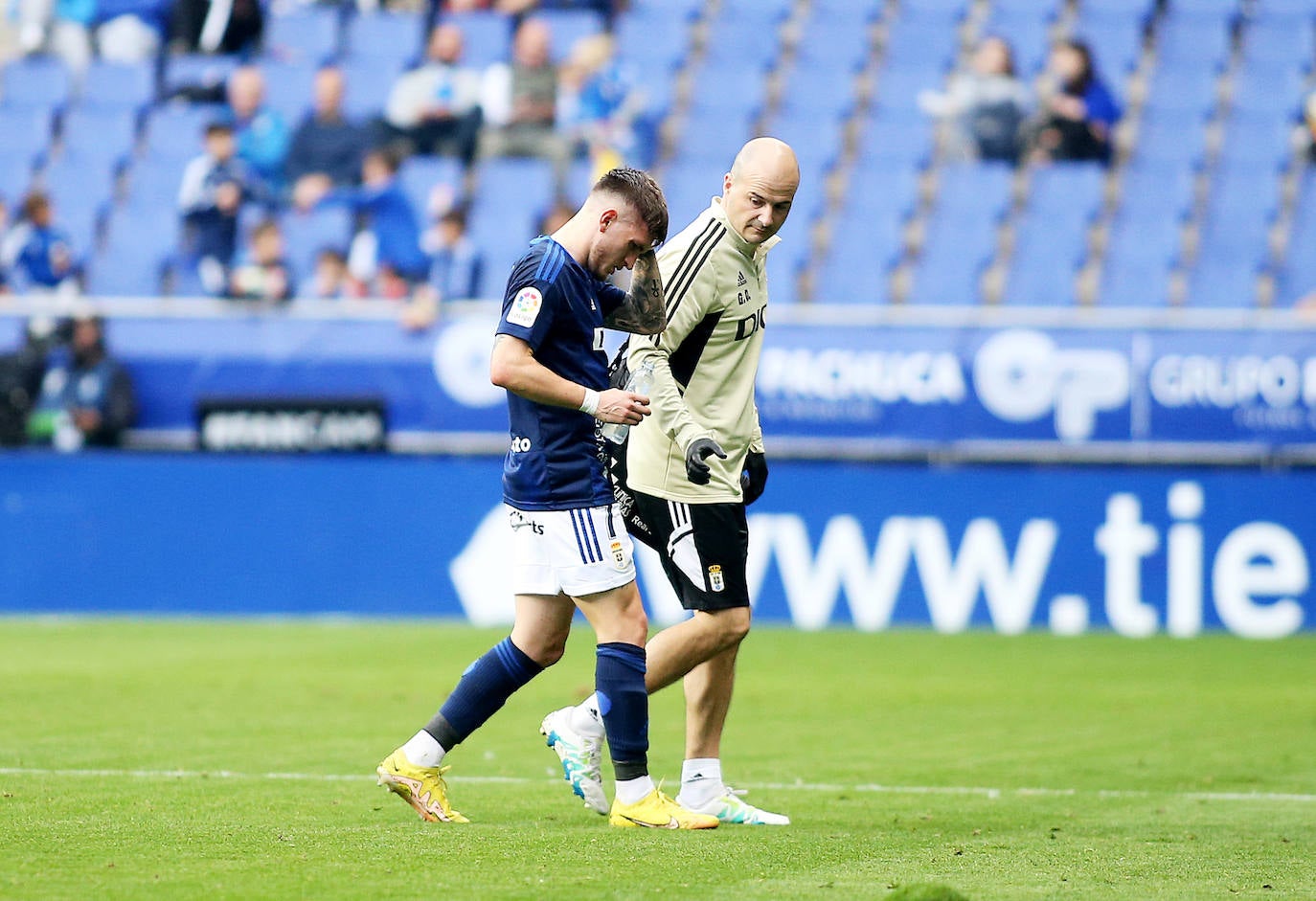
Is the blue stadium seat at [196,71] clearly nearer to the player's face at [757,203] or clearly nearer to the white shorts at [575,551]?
the player's face at [757,203]

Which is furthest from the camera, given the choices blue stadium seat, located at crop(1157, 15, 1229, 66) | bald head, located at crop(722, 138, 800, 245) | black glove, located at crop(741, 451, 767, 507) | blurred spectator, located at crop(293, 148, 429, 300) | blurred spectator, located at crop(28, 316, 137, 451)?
blue stadium seat, located at crop(1157, 15, 1229, 66)

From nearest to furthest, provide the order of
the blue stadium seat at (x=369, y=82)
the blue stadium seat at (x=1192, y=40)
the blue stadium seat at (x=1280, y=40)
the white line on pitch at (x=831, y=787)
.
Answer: the white line on pitch at (x=831, y=787), the blue stadium seat at (x=1280, y=40), the blue stadium seat at (x=1192, y=40), the blue stadium seat at (x=369, y=82)

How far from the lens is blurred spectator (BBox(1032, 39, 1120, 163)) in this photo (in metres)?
17.1

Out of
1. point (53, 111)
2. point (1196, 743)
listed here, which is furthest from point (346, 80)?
point (1196, 743)

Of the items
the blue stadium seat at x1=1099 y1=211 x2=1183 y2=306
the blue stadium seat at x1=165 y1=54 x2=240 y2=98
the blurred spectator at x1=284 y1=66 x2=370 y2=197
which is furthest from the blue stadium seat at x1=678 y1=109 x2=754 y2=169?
the blue stadium seat at x1=165 y1=54 x2=240 y2=98

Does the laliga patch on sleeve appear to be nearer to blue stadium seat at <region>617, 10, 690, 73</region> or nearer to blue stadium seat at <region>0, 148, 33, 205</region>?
blue stadium seat at <region>0, 148, 33, 205</region>

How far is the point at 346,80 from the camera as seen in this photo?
19141 millimetres

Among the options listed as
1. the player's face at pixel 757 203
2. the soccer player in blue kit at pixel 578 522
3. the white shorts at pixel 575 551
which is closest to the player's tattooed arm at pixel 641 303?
the soccer player in blue kit at pixel 578 522

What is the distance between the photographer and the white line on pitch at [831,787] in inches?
272

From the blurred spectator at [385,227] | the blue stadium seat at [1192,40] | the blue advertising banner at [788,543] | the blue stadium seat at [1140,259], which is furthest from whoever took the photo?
the blue stadium seat at [1192,40]

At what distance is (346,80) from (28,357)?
5.54 m

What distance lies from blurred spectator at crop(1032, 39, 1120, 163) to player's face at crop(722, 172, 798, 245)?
11353mm

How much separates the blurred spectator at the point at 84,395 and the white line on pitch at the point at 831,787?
26.3 feet

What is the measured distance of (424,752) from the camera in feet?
19.7
